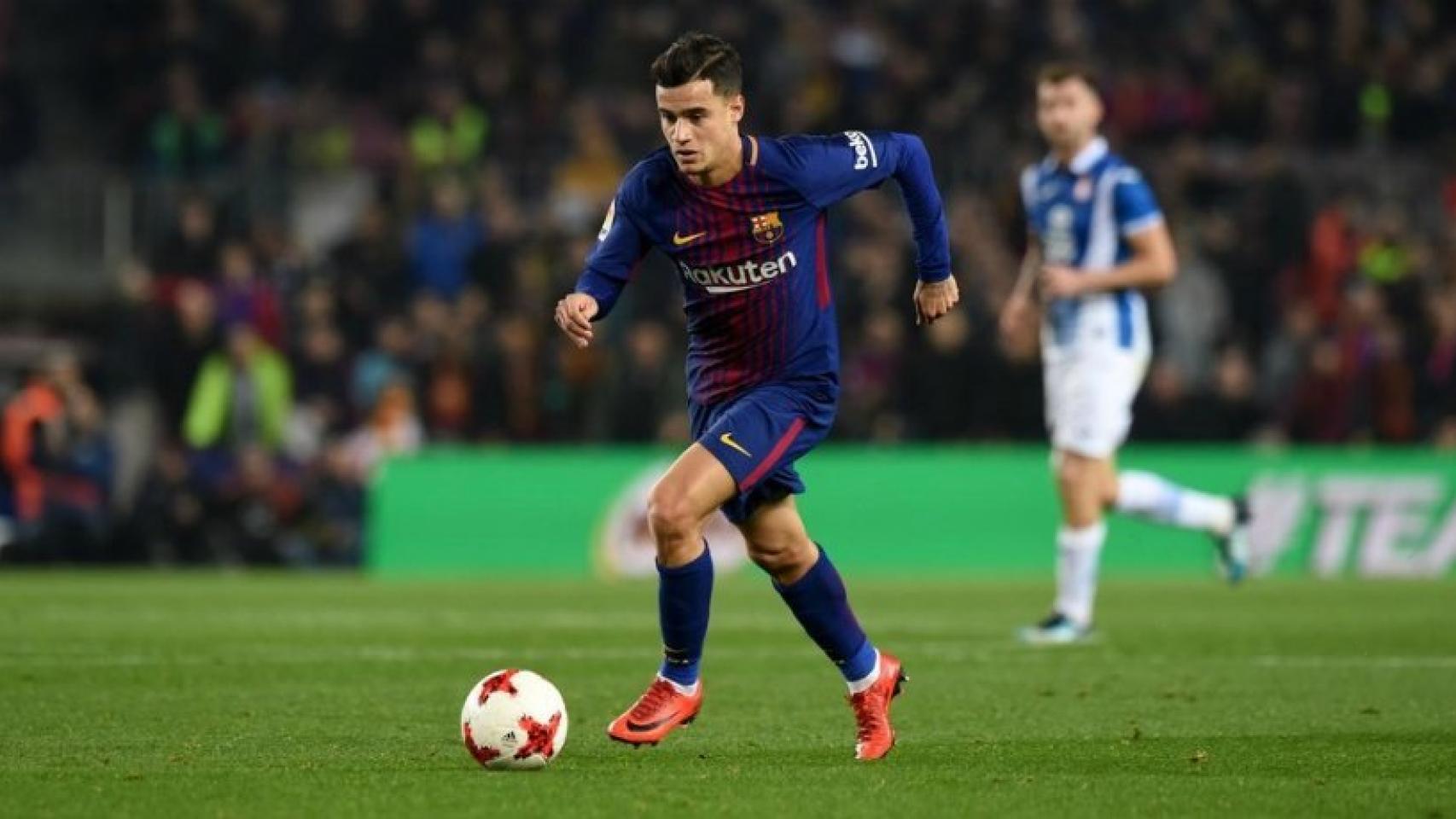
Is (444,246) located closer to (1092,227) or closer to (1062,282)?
(1092,227)

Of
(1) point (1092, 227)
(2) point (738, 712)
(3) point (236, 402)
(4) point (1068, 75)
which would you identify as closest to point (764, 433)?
(2) point (738, 712)

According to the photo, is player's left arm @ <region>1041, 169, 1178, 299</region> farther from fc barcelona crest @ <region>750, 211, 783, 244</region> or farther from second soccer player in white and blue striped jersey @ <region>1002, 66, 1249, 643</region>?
fc barcelona crest @ <region>750, 211, 783, 244</region>

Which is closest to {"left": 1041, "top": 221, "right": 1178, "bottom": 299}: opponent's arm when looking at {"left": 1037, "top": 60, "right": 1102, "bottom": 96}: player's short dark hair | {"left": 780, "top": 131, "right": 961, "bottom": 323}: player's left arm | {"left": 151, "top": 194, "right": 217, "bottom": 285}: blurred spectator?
{"left": 1037, "top": 60, "right": 1102, "bottom": 96}: player's short dark hair

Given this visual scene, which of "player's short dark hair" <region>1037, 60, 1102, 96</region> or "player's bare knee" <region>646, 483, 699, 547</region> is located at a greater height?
"player's short dark hair" <region>1037, 60, 1102, 96</region>

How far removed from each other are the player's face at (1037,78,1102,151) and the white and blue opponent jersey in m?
0.11

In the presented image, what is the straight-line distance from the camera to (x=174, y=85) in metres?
22.1

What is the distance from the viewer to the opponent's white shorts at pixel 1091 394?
11633mm

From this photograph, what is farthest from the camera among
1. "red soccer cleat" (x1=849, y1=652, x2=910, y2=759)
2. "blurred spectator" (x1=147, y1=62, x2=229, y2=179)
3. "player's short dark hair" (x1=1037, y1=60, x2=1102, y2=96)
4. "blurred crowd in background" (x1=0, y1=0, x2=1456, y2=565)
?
"blurred spectator" (x1=147, y1=62, x2=229, y2=179)

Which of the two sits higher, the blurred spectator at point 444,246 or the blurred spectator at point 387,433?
the blurred spectator at point 444,246

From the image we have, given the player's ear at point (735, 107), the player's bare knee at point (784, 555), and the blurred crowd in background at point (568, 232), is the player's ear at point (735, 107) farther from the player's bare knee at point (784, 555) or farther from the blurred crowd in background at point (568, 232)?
the blurred crowd in background at point (568, 232)

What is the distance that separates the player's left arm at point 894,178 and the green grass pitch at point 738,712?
1.37 meters

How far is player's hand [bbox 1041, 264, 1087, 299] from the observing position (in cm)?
1109

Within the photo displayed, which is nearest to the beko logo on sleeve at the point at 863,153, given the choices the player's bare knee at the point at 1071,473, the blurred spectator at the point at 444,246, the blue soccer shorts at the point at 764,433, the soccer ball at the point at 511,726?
the blue soccer shorts at the point at 764,433

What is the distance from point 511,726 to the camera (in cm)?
664
